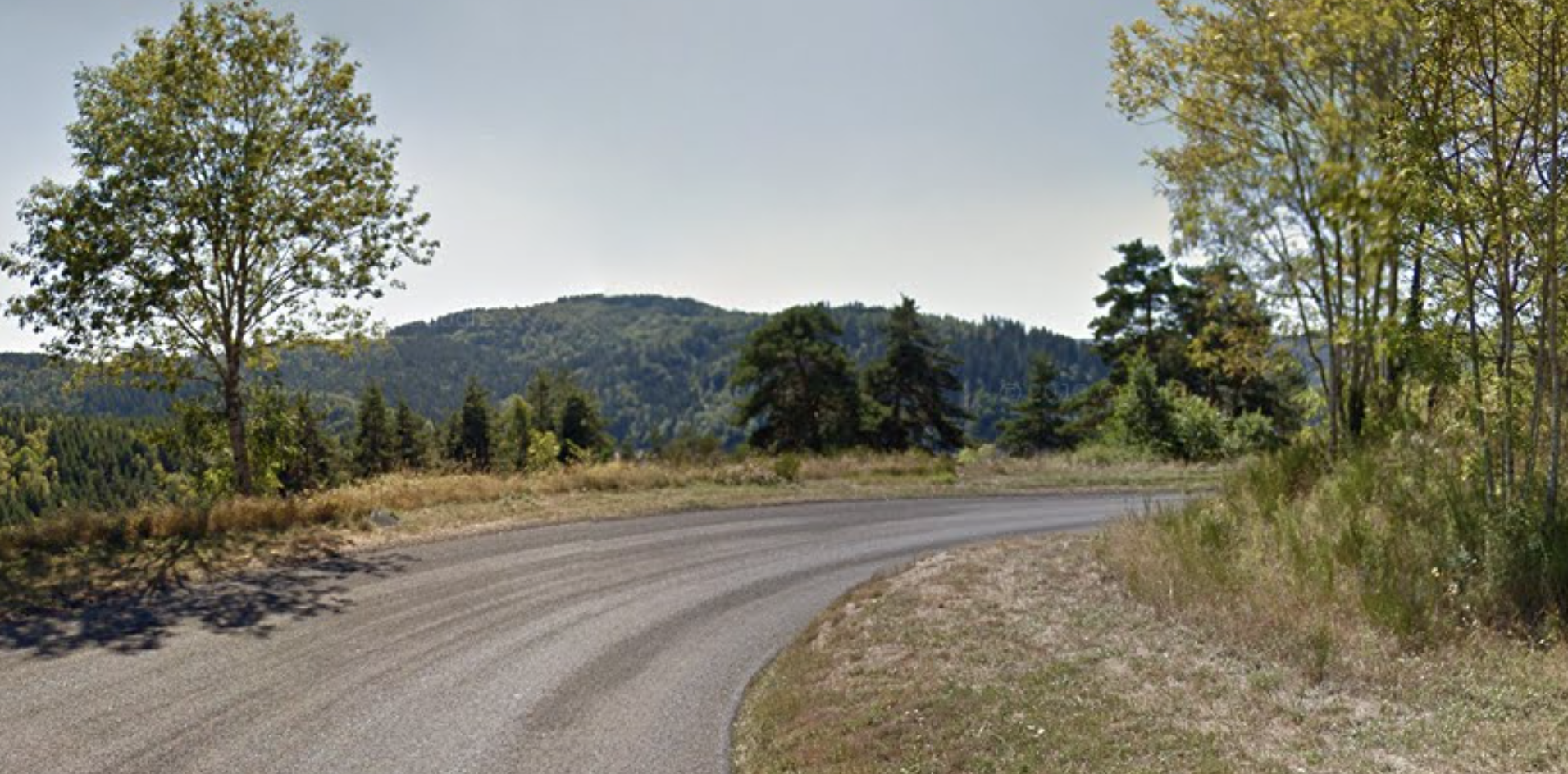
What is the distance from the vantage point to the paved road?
6516 mm

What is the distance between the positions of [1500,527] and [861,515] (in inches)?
478

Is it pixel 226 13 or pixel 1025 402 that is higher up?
pixel 226 13

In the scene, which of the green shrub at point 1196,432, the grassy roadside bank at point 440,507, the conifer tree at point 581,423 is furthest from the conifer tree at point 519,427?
the grassy roadside bank at point 440,507

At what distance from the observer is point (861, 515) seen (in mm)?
18625

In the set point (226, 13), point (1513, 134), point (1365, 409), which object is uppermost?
point (226, 13)

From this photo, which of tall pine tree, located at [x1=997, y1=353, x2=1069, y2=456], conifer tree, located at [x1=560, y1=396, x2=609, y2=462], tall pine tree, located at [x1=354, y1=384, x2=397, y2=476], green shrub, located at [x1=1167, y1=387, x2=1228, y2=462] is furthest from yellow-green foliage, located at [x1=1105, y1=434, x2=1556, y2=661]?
tall pine tree, located at [x1=354, y1=384, x2=397, y2=476]

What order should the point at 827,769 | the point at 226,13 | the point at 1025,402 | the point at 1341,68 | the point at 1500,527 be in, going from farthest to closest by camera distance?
1. the point at 1025,402
2. the point at 226,13
3. the point at 1341,68
4. the point at 1500,527
5. the point at 827,769

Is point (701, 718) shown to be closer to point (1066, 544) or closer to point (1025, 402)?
point (1066, 544)

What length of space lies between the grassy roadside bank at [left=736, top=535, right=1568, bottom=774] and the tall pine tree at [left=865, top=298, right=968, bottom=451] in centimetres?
4716

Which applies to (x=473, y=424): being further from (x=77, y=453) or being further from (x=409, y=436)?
(x=77, y=453)

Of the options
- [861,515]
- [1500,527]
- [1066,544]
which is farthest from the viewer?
[861,515]

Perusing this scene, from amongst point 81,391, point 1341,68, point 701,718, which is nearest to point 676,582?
point 701,718

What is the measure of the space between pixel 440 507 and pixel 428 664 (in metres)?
9.82

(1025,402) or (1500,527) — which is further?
(1025,402)
